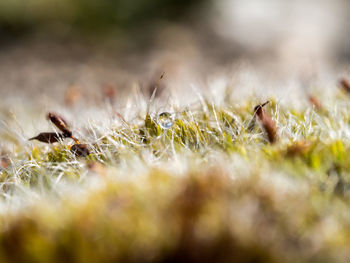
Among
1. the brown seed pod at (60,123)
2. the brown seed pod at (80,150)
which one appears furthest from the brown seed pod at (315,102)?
the brown seed pod at (60,123)

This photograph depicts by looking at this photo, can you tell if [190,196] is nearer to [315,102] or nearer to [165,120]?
[165,120]

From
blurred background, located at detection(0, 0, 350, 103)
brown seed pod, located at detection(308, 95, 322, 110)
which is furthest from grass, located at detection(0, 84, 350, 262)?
blurred background, located at detection(0, 0, 350, 103)

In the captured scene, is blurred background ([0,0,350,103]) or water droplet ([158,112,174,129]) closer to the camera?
water droplet ([158,112,174,129])

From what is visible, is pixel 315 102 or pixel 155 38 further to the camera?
pixel 155 38

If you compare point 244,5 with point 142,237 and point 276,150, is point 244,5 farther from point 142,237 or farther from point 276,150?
point 142,237

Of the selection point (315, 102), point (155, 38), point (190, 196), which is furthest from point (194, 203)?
point (155, 38)

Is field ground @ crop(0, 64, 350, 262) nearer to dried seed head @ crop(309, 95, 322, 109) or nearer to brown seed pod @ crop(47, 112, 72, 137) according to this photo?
brown seed pod @ crop(47, 112, 72, 137)
